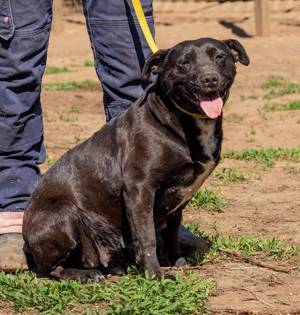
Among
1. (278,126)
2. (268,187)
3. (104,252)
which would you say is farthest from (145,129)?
(278,126)

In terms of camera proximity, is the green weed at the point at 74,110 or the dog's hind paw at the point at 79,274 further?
the green weed at the point at 74,110

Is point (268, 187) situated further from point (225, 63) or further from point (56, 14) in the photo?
point (56, 14)

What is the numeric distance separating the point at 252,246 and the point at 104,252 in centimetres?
88

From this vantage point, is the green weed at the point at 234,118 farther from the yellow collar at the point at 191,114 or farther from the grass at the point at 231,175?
the yellow collar at the point at 191,114

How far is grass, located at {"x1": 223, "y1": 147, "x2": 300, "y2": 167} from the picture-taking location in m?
7.49

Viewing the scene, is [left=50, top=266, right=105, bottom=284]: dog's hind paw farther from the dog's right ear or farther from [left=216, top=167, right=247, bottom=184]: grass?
[left=216, top=167, right=247, bottom=184]: grass

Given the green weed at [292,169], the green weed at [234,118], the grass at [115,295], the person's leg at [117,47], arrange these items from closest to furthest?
the grass at [115,295]
the person's leg at [117,47]
the green weed at [292,169]
the green weed at [234,118]

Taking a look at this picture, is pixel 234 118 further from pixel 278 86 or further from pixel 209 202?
pixel 209 202

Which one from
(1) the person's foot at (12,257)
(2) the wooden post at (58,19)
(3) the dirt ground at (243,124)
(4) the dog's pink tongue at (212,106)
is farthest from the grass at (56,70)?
(4) the dog's pink tongue at (212,106)

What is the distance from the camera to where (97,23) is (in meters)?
5.04

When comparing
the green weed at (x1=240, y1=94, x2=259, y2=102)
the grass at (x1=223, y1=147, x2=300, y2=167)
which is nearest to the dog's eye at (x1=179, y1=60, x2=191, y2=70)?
the grass at (x1=223, y1=147, x2=300, y2=167)

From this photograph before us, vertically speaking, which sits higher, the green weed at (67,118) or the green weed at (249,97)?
the green weed at (67,118)

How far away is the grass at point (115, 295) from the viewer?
400cm

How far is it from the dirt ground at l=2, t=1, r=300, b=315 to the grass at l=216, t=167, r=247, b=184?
66 mm
